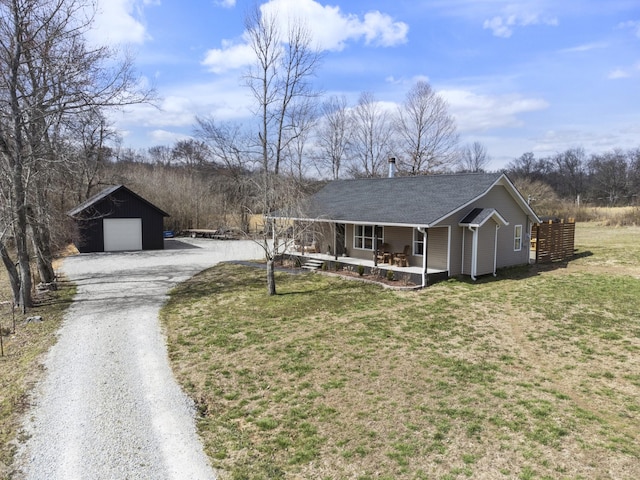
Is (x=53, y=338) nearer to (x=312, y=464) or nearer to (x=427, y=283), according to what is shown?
(x=312, y=464)

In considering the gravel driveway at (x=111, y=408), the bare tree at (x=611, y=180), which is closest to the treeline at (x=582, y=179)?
the bare tree at (x=611, y=180)

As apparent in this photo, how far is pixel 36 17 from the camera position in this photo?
11.6 m

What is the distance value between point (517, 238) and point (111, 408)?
1704cm

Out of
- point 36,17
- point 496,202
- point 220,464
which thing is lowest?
point 220,464

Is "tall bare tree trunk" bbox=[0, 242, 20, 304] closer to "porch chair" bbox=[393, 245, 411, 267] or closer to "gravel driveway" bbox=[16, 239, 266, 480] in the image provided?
"gravel driveway" bbox=[16, 239, 266, 480]

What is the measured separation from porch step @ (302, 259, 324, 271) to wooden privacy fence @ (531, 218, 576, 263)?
9.96 meters

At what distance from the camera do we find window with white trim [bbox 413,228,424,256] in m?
16.7

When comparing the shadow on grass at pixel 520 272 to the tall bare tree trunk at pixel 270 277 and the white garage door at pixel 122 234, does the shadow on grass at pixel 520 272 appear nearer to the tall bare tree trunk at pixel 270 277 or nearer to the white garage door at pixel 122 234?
the tall bare tree trunk at pixel 270 277

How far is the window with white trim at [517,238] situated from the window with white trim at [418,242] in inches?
185

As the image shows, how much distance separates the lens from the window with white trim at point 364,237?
59.6 ft

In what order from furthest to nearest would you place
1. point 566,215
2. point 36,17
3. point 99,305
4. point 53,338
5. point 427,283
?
1. point 566,215
2. point 427,283
3. point 99,305
4. point 36,17
5. point 53,338

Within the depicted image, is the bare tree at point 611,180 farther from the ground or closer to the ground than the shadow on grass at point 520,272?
farther from the ground

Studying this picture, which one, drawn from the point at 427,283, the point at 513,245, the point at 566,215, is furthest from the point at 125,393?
the point at 566,215

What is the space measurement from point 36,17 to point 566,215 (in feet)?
147
